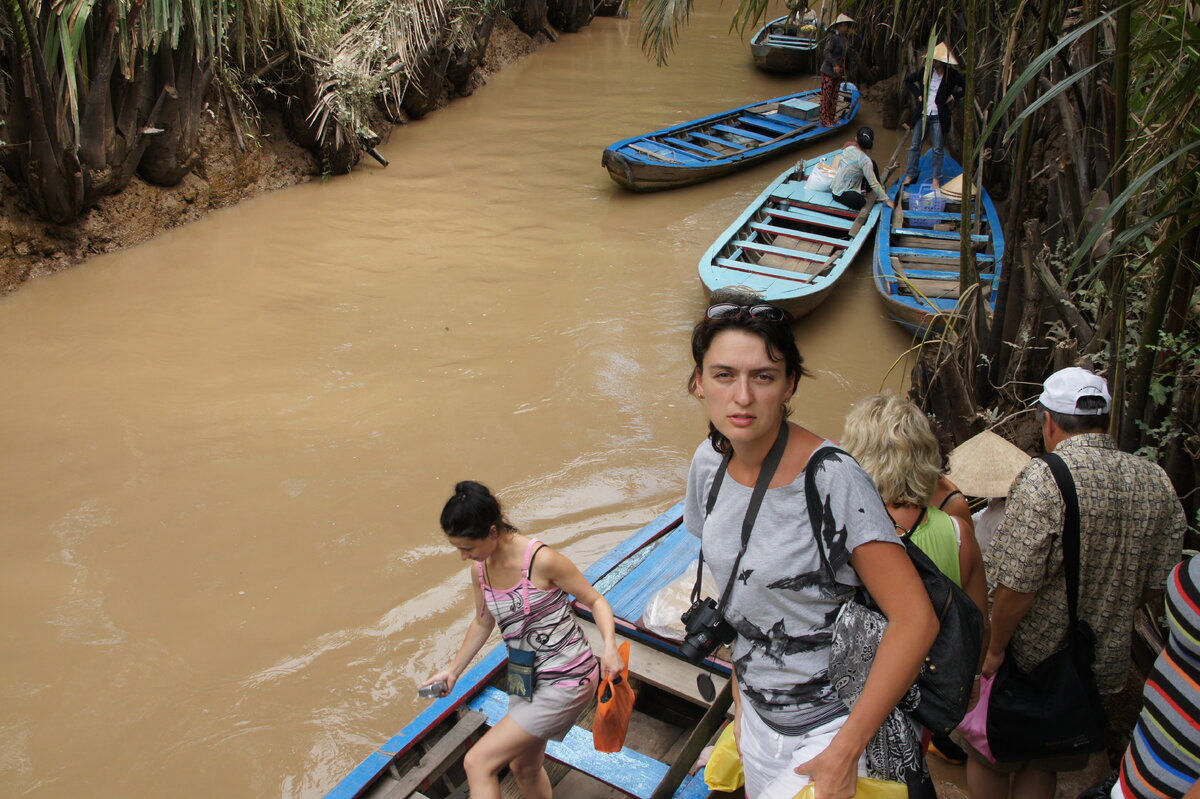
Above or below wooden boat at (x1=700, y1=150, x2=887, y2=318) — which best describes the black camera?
above

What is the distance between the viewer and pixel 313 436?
6.01 m

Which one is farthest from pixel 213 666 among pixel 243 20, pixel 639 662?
pixel 243 20

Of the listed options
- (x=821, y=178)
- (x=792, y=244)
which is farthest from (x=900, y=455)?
(x=821, y=178)

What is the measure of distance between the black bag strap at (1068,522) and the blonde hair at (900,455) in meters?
0.27

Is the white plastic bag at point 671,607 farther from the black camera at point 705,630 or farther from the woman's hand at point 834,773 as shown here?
the woman's hand at point 834,773

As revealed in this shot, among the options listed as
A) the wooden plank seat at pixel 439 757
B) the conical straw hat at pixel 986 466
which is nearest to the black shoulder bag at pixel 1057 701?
the conical straw hat at pixel 986 466

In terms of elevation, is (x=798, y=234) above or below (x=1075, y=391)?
below

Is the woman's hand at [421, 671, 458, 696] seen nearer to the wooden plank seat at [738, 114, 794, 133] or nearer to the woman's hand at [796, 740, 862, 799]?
the woman's hand at [796, 740, 862, 799]

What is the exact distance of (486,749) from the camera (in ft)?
8.41

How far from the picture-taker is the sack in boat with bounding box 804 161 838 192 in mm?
8844

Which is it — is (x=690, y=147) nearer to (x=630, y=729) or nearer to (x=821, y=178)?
(x=821, y=178)

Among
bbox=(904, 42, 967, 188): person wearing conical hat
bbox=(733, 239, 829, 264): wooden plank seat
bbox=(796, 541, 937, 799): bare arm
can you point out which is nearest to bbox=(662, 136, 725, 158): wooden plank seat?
bbox=(904, 42, 967, 188): person wearing conical hat

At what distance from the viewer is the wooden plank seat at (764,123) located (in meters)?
11.4

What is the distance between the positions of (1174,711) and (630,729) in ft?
7.38
